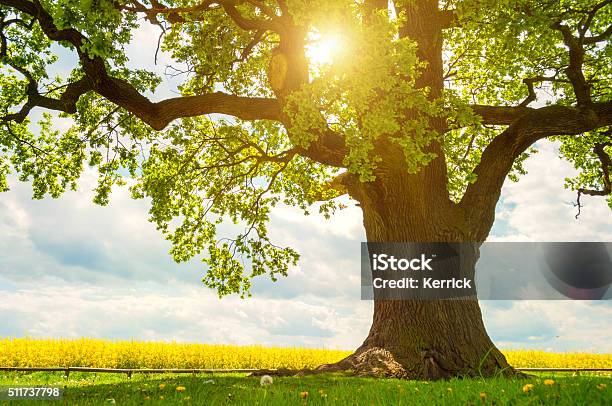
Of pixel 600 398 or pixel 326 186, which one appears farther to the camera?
pixel 326 186

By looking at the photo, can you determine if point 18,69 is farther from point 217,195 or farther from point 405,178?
point 405,178

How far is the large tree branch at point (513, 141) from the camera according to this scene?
14.9m

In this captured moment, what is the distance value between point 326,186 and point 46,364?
14.8m

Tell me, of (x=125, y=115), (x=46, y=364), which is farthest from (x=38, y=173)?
(x=46, y=364)

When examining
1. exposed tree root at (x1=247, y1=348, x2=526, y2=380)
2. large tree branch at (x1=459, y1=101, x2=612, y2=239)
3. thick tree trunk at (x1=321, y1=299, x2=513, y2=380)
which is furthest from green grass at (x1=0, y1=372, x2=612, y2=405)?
large tree branch at (x1=459, y1=101, x2=612, y2=239)

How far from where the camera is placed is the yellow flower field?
79.8 ft

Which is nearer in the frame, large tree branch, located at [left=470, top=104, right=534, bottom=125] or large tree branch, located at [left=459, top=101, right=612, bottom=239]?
large tree branch, located at [left=459, top=101, right=612, bottom=239]

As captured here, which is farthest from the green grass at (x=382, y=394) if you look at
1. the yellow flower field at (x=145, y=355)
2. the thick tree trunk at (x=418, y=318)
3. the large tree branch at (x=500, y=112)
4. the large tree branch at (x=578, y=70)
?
the yellow flower field at (x=145, y=355)

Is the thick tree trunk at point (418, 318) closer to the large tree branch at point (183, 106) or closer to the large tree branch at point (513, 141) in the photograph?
the large tree branch at point (513, 141)

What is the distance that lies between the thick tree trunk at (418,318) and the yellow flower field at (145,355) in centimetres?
1388

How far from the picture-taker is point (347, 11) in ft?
37.2

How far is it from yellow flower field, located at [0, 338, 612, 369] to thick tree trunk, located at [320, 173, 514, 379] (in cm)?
1388

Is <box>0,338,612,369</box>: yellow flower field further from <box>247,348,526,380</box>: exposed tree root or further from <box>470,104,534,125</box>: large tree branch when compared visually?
<box>470,104,534,125</box>: large tree branch

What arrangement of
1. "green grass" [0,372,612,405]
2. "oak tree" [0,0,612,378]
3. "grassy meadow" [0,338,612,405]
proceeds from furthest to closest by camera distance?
"oak tree" [0,0,612,378] < "grassy meadow" [0,338,612,405] < "green grass" [0,372,612,405]
